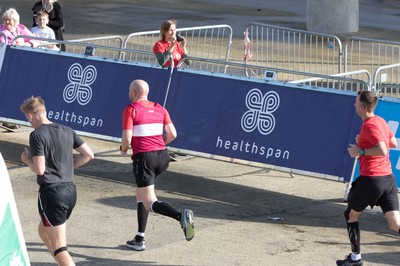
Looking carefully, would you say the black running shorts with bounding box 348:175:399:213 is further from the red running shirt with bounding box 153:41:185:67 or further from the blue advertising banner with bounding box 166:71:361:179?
the red running shirt with bounding box 153:41:185:67

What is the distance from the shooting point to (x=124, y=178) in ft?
43.7

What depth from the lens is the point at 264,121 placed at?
12.6 m

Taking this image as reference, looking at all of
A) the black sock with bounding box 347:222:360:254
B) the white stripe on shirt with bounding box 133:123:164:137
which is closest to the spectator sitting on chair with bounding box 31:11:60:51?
the white stripe on shirt with bounding box 133:123:164:137

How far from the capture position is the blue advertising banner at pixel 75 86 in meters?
13.8

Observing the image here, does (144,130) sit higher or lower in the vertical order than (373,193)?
higher

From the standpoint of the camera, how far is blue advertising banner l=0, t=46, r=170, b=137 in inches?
544

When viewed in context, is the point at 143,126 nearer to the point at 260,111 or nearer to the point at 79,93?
the point at 260,111

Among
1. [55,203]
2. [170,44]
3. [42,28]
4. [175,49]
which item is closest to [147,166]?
[55,203]

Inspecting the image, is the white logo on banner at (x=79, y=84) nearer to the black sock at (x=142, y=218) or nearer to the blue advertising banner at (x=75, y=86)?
the blue advertising banner at (x=75, y=86)

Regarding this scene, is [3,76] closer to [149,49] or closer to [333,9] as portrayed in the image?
[149,49]

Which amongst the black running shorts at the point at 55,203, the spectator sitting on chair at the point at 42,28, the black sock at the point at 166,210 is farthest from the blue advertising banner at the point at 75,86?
the black running shorts at the point at 55,203

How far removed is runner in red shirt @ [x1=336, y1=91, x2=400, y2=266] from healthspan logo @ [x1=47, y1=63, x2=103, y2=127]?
16.4 ft

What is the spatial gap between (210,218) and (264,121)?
1.66 m

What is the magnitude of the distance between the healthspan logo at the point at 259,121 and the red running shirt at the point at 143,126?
7.90 ft
